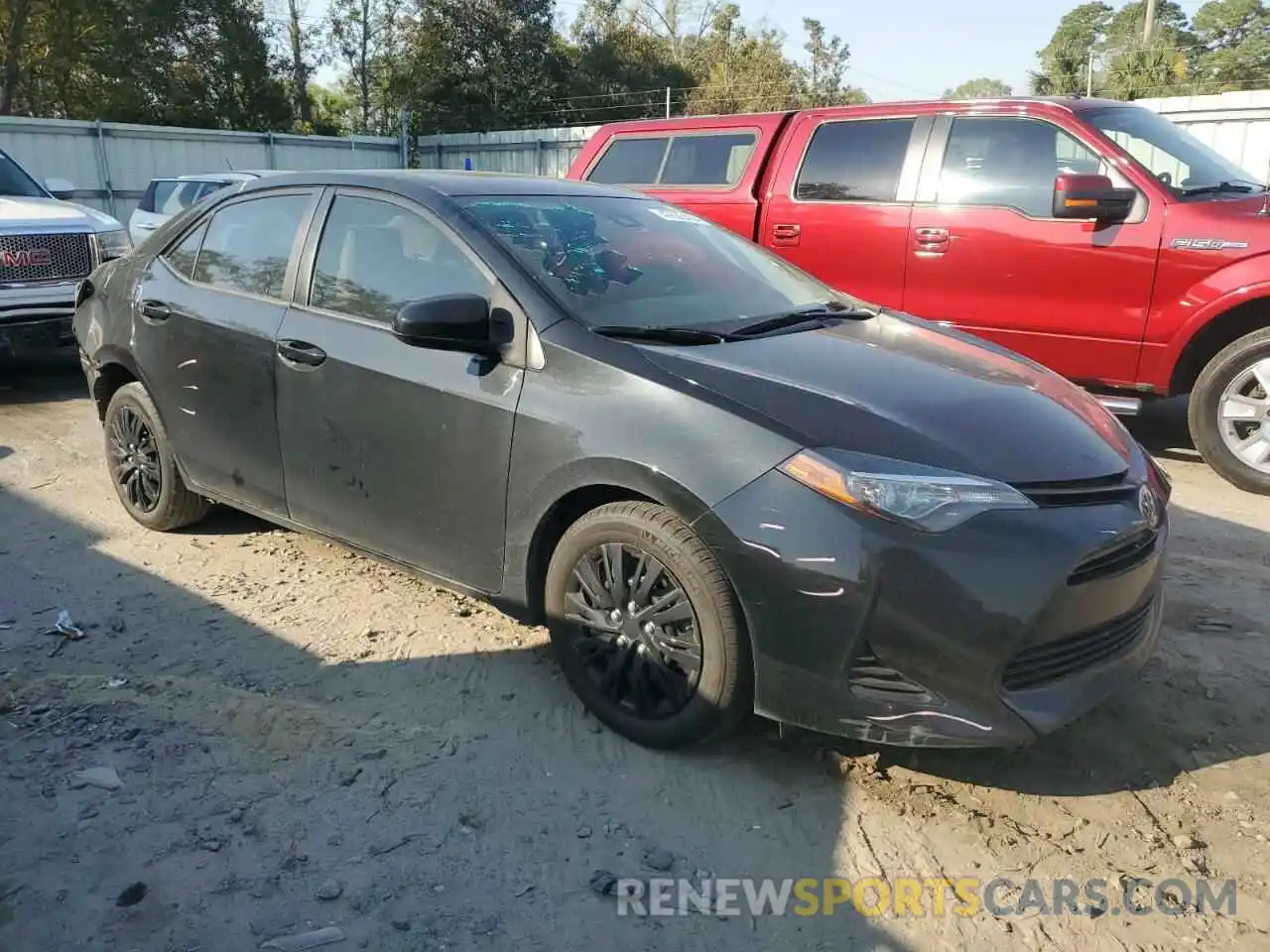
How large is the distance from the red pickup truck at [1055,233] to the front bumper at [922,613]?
345cm

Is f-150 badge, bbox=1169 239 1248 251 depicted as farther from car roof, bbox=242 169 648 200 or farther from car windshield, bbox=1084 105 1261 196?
car roof, bbox=242 169 648 200

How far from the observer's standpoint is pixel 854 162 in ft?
22.1

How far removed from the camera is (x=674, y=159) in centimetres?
772

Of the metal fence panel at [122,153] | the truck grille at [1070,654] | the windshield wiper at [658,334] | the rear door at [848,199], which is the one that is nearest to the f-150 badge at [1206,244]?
the rear door at [848,199]

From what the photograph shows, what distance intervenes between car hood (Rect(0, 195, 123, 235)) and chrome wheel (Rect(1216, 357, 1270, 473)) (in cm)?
847

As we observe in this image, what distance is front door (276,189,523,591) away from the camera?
330cm

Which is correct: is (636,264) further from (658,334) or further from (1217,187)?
(1217,187)

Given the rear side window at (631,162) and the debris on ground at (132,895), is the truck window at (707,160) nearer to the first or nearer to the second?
the rear side window at (631,162)

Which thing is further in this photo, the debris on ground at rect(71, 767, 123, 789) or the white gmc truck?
the white gmc truck

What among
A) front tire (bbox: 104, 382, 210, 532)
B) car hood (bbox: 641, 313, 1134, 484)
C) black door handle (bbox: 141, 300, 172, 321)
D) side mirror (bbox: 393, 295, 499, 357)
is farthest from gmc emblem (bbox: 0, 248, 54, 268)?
car hood (bbox: 641, 313, 1134, 484)

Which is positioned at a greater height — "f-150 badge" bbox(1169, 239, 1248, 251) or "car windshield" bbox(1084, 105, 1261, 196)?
"car windshield" bbox(1084, 105, 1261, 196)

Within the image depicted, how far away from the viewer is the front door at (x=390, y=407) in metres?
3.30

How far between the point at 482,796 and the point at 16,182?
8717mm

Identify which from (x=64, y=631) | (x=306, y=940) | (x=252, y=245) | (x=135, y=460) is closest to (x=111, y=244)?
(x=135, y=460)
